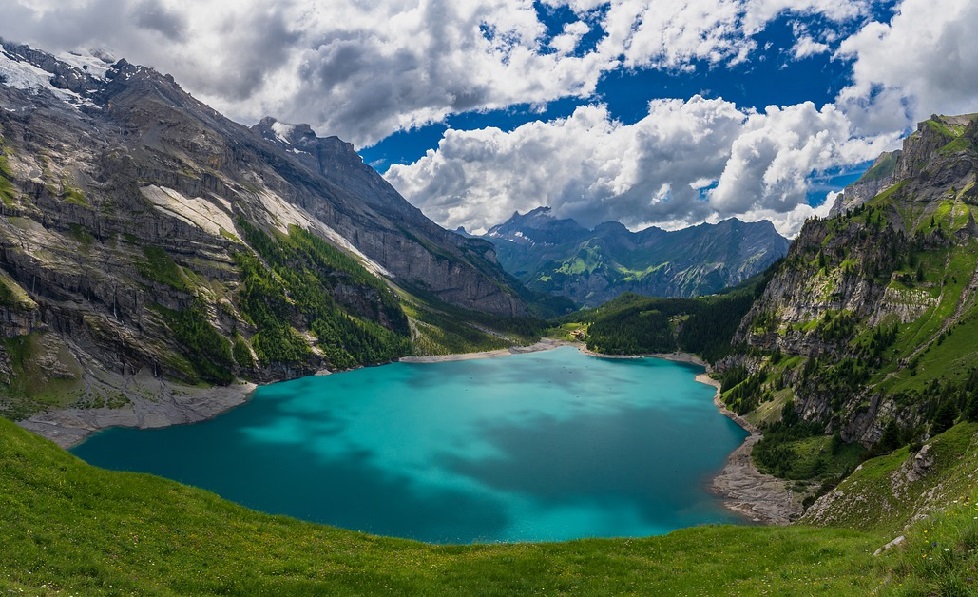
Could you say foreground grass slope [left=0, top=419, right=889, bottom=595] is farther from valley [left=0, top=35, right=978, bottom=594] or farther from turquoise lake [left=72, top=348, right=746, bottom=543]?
turquoise lake [left=72, top=348, right=746, bottom=543]

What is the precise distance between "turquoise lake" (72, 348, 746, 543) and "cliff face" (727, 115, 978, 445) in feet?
81.9

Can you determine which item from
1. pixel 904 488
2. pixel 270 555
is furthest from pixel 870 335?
pixel 270 555

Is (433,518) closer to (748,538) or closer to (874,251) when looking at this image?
(748,538)

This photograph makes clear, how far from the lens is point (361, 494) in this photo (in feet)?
254

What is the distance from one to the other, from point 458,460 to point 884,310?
110151 mm

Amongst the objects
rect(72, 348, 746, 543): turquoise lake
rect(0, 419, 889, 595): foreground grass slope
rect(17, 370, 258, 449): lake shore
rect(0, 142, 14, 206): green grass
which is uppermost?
rect(0, 142, 14, 206): green grass

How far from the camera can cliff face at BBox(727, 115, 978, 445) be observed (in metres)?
91.1

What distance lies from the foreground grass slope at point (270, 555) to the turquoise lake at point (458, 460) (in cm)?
3483


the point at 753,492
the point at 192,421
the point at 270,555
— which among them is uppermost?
the point at 192,421

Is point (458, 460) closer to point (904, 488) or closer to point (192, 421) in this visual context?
point (904, 488)

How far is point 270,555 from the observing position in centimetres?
2705

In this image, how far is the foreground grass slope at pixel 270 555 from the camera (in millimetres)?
20453

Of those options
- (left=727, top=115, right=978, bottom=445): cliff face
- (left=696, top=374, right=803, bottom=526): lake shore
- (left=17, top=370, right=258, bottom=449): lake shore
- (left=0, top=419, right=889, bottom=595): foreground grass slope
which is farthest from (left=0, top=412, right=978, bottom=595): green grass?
(left=17, top=370, right=258, bottom=449): lake shore

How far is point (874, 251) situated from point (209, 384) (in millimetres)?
202321
